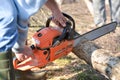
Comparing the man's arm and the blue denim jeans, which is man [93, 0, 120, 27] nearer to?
the man's arm

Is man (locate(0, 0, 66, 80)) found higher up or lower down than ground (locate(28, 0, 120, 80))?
higher up

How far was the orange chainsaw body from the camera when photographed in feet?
8.66

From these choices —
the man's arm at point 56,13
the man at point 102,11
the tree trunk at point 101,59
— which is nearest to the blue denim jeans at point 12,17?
the man's arm at point 56,13

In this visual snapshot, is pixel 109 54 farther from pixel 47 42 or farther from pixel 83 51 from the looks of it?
pixel 47 42

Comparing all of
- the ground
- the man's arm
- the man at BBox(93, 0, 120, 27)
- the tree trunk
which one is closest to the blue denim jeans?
the man's arm

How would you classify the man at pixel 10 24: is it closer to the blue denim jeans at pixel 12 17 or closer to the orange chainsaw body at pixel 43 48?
the blue denim jeans at pixel 12 17

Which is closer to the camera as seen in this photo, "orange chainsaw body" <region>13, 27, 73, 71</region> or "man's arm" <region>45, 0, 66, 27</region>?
"man's arm" <region>45, 0, 66, 27</region>

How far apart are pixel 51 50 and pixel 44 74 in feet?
1.56

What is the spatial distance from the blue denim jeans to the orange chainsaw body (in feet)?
2.52

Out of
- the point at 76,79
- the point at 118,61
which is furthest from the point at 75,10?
the point at 118,61

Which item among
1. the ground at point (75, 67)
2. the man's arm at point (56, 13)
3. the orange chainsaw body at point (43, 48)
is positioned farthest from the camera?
the ground at point (75, 67)

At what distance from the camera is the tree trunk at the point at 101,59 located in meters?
2.72

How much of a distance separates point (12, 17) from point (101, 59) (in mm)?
1370

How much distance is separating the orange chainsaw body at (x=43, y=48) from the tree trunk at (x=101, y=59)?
0.44 m
